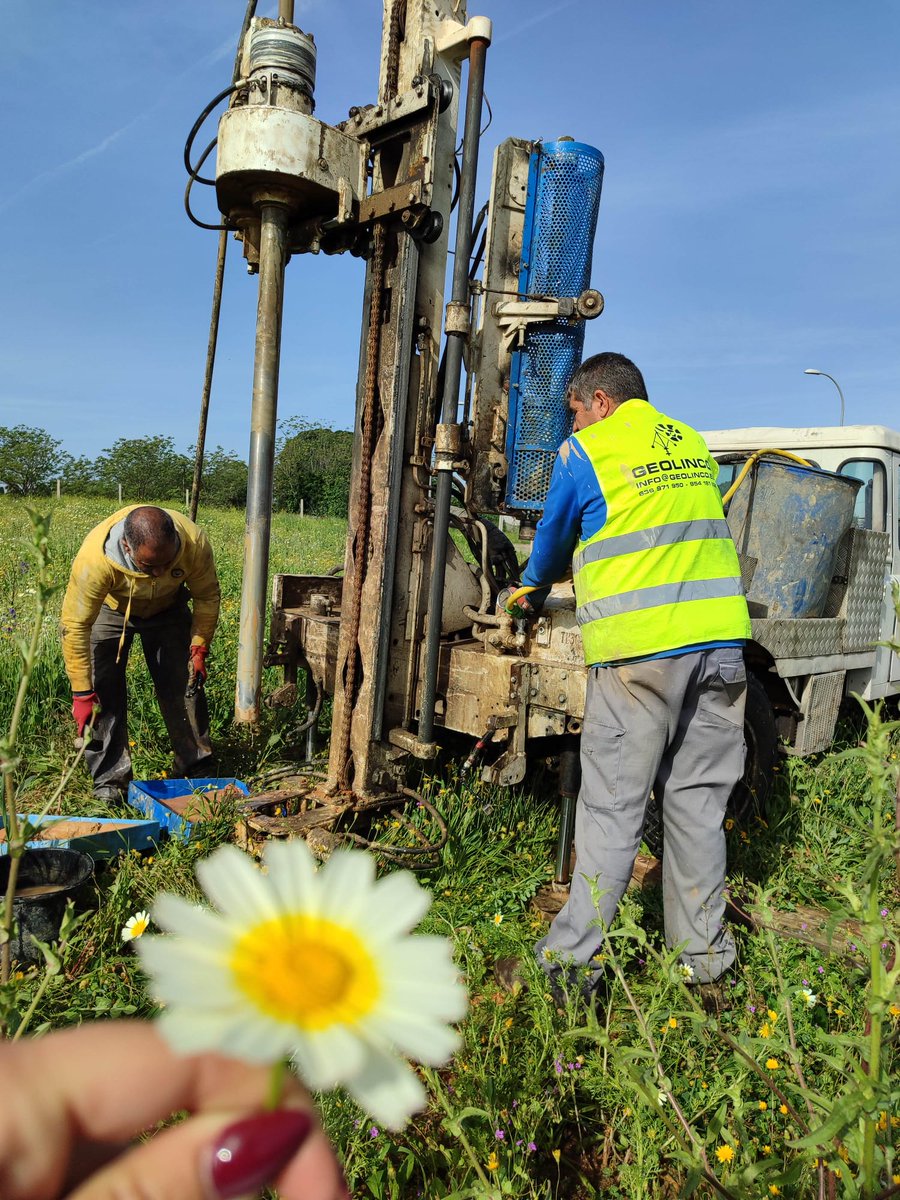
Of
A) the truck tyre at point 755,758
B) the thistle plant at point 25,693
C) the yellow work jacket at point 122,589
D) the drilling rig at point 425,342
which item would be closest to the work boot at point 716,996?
the drilling rig at point 425,342

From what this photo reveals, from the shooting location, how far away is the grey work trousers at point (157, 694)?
4617 mm

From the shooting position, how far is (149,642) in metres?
4.86

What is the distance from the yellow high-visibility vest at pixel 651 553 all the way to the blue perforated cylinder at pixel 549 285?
100 centimetres

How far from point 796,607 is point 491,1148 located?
3542 mm

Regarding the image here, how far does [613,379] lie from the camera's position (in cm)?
313

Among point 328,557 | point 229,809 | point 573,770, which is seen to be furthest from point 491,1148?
point 328,557

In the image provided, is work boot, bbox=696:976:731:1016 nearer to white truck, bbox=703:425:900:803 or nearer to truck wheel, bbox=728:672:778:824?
truck wheel, bbox=728:672:778:824

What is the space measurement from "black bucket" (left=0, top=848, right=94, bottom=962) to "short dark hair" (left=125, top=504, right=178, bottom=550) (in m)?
1.57

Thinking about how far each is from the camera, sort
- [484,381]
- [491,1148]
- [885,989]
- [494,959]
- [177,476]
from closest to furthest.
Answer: [885,989] < [491,1148] < [494,959] < [484,381] < [177,476]

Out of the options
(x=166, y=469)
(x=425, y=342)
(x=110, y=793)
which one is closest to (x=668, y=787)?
(x=425, y=342)

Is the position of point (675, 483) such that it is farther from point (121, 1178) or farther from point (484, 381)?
point (121, 1178)

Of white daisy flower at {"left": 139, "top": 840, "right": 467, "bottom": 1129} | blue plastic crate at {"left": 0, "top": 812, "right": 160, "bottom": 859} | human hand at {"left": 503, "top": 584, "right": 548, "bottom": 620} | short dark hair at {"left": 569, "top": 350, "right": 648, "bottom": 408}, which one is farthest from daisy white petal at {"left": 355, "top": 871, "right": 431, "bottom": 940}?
blue plastic crate at {"left": 0, "top": 812, "right": 160, "bottom": 859}

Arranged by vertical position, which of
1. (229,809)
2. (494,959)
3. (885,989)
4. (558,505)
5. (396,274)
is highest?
(396,274)

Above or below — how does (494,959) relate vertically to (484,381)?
below
